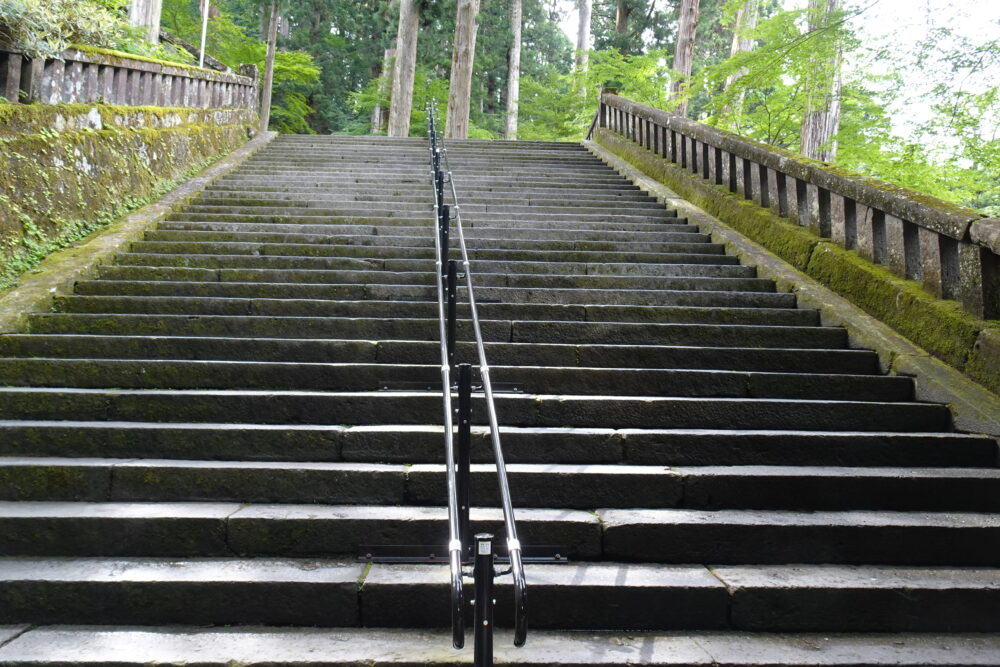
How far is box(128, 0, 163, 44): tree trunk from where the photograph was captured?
12239 millimetres

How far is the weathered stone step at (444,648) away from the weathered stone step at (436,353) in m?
2.15

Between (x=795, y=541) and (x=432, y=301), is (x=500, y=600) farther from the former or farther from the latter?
(x=432, y=301)

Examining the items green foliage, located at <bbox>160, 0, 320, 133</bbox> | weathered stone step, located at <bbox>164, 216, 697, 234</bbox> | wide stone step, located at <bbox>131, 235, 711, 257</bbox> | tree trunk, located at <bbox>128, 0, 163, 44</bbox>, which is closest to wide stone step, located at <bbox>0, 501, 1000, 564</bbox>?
wide stone step, located at <bbox>131, 235, 711, 257</bbox>

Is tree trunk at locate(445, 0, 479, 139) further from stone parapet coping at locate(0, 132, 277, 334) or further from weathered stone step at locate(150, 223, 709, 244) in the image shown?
weathered stone step at locate(150, 223, 709, 244)

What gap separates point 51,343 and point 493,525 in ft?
10.9

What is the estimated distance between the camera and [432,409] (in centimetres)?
425

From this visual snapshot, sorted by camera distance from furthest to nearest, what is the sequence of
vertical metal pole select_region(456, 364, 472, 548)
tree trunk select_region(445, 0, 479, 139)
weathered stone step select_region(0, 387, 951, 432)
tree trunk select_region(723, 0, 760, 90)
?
tree trunk select_region(445, 0, 479, 139), tree trunk select_region(723, 0, 760, 90), weathered stone step select_region(0, 387, 951, 432), vertical metal pole select_region(456, 364, 472, 548)

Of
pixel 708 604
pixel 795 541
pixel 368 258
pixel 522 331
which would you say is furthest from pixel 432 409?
pixel 368 258

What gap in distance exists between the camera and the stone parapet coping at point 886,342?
13.9 feet

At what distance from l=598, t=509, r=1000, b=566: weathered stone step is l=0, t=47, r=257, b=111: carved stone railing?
595cm

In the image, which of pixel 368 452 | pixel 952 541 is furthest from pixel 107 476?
pixel 952 541

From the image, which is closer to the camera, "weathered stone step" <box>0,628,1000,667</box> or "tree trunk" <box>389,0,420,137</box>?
"weathered stone step" <box>0,628,1000,667</box>

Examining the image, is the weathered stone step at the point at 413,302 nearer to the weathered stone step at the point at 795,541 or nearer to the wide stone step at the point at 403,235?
the wide stone step at the point at 403,235

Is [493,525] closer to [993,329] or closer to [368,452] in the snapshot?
[368,452]
